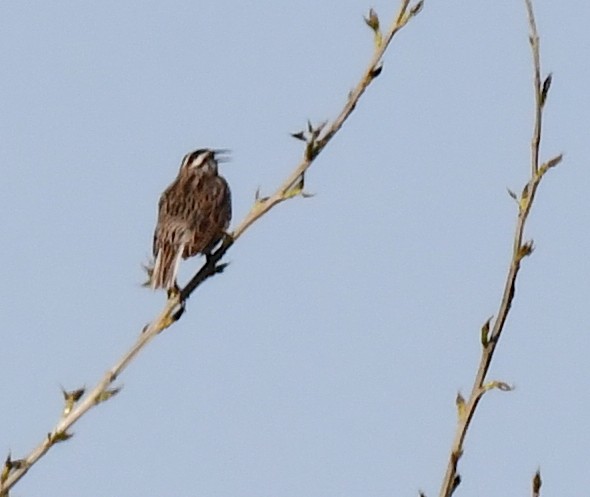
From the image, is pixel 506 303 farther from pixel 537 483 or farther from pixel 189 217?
pixel 189 217

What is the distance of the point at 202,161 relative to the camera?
12.8m

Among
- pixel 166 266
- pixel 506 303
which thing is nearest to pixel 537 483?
pixel 506 303

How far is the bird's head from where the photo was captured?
40.9 feet

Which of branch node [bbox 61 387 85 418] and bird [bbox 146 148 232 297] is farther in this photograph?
bird [bbox 146 148 232 297]

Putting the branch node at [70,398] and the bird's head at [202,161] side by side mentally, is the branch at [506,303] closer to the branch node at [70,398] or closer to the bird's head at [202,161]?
the branch node at [70,398]

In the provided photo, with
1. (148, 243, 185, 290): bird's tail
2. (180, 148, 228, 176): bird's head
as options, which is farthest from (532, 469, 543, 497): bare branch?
(180, 148, 228, 176): bird's head

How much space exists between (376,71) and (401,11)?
0.24 metres

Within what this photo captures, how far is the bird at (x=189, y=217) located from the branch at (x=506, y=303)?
465cm

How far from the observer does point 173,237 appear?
10484 mm

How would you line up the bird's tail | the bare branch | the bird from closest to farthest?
the bare branch
the bird's tail
the bird

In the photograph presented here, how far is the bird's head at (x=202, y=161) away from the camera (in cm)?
1246

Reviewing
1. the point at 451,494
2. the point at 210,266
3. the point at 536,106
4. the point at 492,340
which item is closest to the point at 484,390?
the point at 492,340

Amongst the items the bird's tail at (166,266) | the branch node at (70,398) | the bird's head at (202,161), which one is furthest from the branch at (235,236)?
the bird's head at (202,161)

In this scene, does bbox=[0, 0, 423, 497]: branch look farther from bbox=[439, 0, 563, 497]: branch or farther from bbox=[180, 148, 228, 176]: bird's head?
bbox=[180, 148, 228, 176]: bird's head
